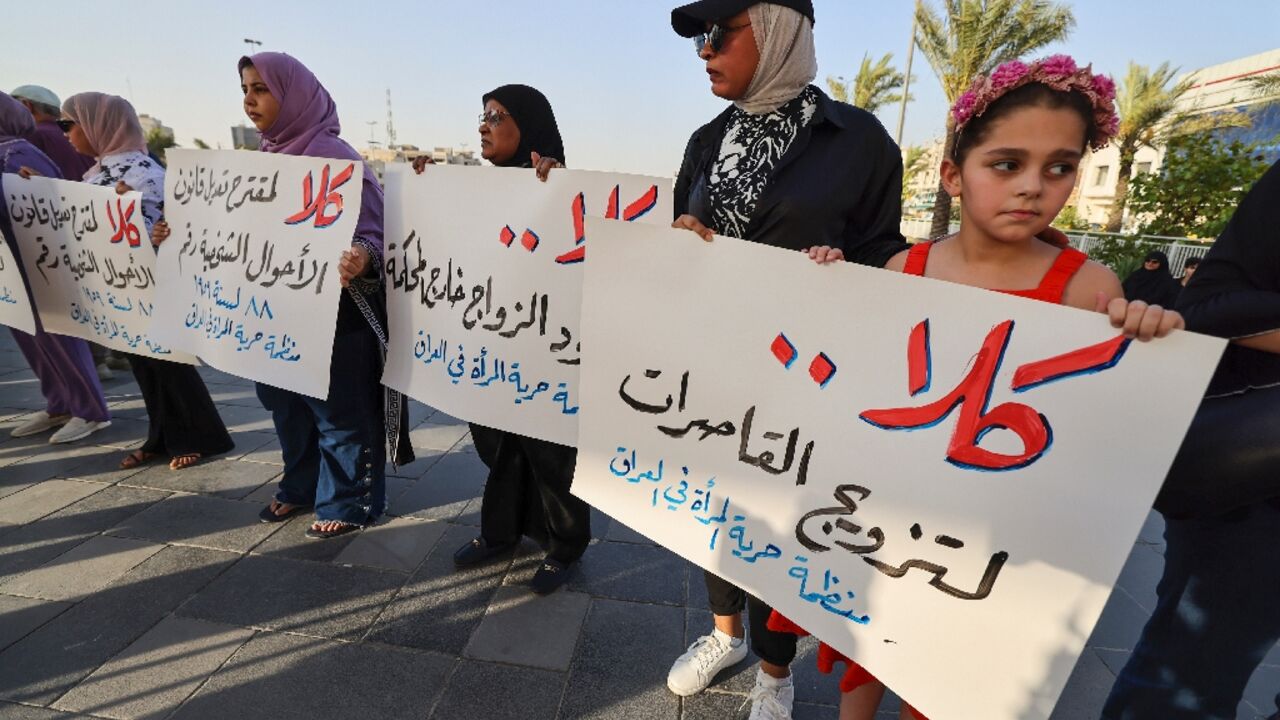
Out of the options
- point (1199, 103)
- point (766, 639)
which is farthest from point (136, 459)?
point (1199, 103)

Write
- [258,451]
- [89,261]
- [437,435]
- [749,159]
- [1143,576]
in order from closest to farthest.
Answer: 1. [749,159]
2. [1143,576]
3. [89,261]
4. [258,451]
5. [437,435]

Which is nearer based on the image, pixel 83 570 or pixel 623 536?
pixel 83 570

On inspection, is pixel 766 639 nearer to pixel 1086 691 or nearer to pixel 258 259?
pixel 1086 691

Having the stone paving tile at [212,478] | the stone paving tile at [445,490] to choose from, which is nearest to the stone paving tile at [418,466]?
the stone paving tile at [445,490]

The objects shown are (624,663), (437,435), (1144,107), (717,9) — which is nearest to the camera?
(717,9)

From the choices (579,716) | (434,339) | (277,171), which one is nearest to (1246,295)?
(579,716)

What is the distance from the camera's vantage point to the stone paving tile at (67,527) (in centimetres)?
253

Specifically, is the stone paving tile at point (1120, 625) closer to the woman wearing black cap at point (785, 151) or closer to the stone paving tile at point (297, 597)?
the woman wearing black cap at point (785, 151)

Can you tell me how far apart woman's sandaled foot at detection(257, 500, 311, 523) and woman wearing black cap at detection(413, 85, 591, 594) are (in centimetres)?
101

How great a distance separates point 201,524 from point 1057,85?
12.0ft

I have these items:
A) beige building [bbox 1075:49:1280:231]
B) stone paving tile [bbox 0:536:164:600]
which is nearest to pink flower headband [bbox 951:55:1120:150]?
stone paving tile [bbox 0:536:164:600]

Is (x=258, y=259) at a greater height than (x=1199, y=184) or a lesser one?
lesser

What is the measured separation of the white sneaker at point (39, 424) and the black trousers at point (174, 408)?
3.63 ft

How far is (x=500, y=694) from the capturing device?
191cm
